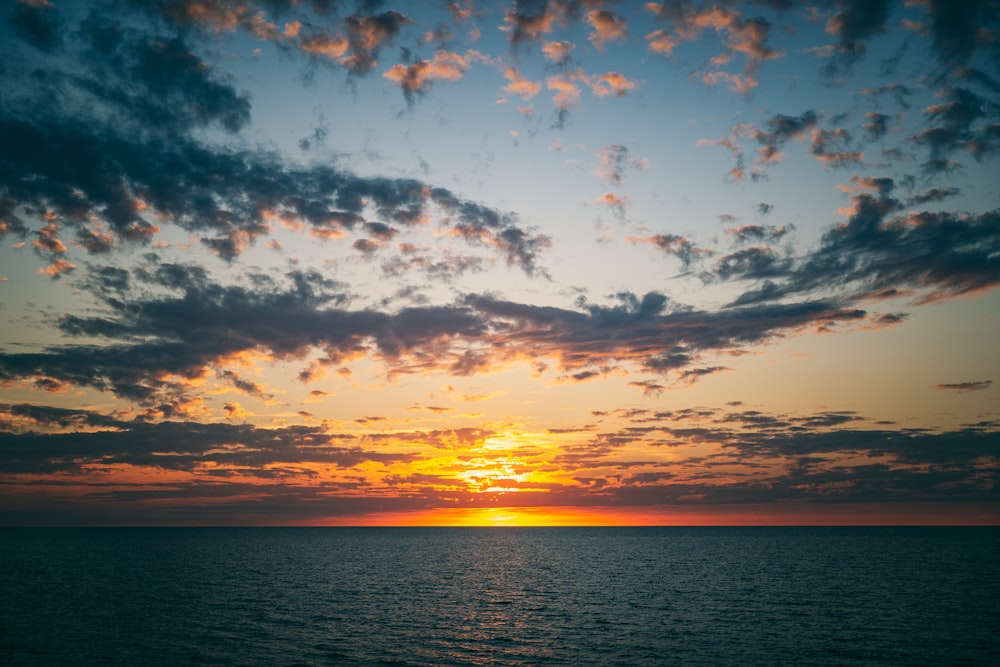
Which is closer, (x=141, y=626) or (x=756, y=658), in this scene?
(x=756, y=658)

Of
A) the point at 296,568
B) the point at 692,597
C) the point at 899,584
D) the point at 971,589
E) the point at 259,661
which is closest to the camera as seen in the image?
the point at 259,661

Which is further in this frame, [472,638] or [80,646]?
[472,638]

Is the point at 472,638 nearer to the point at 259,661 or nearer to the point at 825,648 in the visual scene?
the point at 259,661

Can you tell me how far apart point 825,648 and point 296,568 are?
→ 4622 inches

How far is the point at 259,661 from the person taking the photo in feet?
165

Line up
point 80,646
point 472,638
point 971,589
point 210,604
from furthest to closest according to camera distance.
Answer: point 971,589
point 210,604
point 472,638
point 80,646

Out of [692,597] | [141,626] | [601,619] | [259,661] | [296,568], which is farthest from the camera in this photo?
[296,568]

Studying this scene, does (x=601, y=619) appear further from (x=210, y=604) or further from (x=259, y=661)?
(x=210, y=604)

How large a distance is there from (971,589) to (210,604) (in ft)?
374

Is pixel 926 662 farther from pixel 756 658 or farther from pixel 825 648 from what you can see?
pixel 756 658

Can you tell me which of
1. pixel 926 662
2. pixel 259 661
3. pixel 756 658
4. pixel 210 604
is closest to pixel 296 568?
pixel 210 604

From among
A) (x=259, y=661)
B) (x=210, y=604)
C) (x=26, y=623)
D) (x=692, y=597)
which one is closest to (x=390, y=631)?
(x=259, y=661)

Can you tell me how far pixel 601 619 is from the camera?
70875 millimetres

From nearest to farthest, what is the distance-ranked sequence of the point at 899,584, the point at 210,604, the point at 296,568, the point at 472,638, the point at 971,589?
the point at 472,638, the point at 210,604, the point at 971,589, the point at 899,584, the point at 296,568
